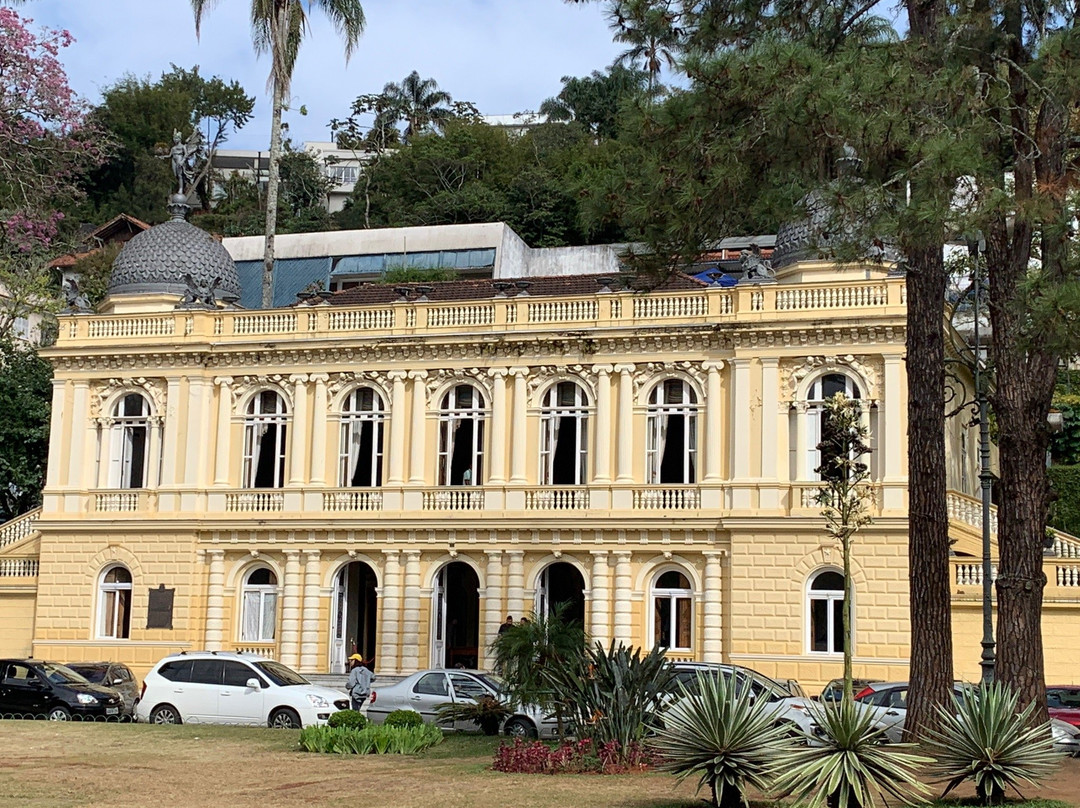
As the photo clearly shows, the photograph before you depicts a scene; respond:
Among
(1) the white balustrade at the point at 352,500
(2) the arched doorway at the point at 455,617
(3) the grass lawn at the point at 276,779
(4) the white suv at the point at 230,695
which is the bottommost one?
(3) the grass lawn at the point at 276,779

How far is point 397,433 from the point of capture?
37312mm

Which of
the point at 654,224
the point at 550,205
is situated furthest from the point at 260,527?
the point at 550,205

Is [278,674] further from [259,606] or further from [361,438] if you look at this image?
[361,438]

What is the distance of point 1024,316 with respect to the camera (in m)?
18.1

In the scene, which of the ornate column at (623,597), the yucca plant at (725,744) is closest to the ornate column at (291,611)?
the ornate column at (623,597)

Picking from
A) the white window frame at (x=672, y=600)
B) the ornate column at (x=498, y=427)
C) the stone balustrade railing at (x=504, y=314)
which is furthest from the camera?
the ornate column at (x=498, y=427)

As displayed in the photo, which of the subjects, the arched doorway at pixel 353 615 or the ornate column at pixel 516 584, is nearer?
the ornate column at pixel 516 584

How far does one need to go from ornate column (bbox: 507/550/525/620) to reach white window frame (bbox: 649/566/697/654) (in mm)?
2969

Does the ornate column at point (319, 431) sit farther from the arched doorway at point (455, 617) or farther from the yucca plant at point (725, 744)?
the yucca plant at point (725, 744)

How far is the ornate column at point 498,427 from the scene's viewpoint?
36.6 m

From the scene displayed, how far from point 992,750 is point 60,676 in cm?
2051

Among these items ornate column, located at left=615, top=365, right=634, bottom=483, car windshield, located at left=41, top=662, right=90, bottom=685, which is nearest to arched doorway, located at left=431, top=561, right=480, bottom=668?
ornate column, located at left=615, top=365, right=634, bottom=483

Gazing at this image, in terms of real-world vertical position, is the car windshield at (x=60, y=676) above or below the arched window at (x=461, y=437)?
below

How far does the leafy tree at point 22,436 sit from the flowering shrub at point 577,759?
2997cm
